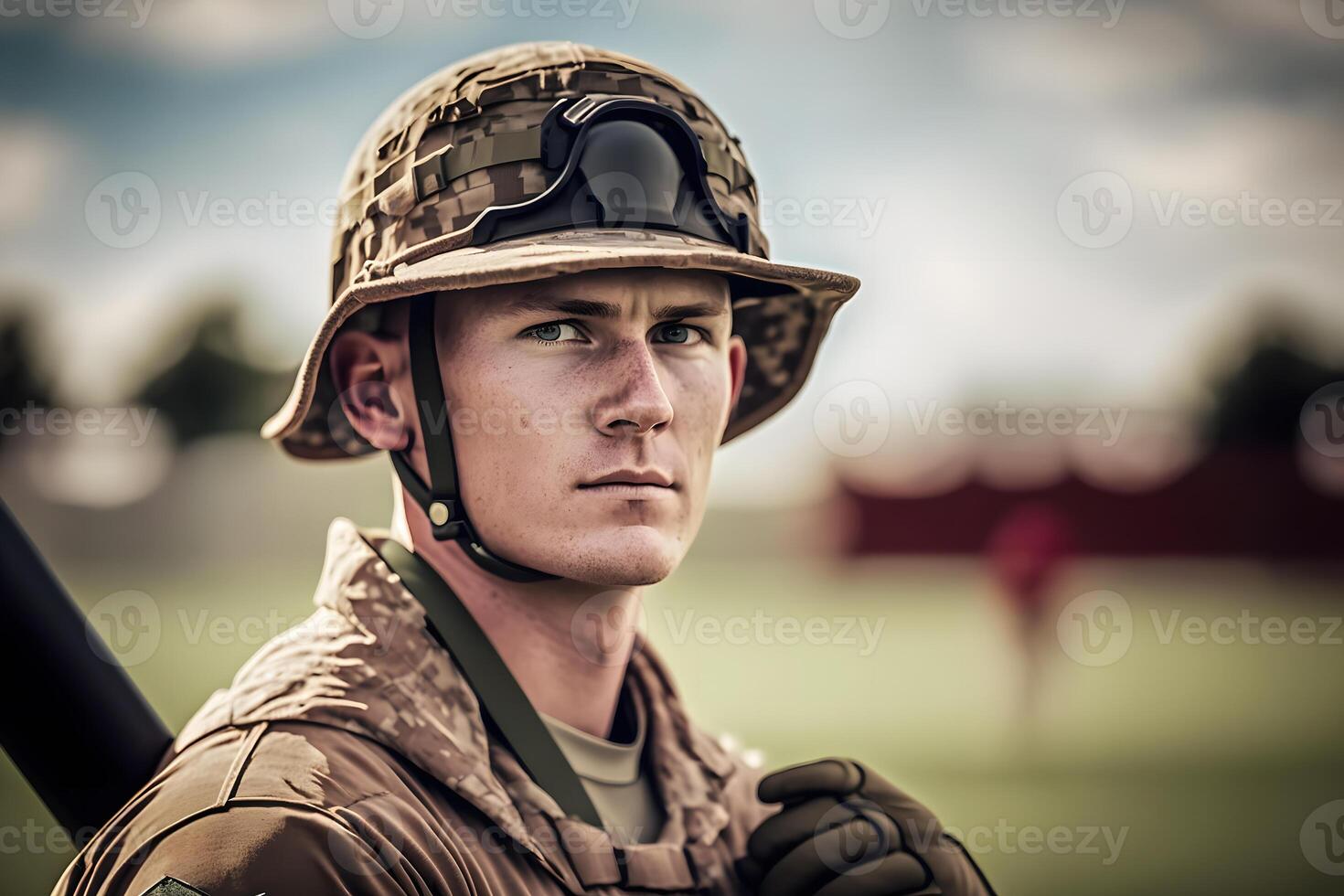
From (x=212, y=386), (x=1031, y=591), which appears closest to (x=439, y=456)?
(x=1031, y=591)

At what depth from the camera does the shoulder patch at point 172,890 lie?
183 centimetres

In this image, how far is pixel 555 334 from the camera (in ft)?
8.23

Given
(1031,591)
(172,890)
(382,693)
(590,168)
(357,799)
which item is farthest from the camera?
(1031,591)

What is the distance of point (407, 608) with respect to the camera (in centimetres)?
250

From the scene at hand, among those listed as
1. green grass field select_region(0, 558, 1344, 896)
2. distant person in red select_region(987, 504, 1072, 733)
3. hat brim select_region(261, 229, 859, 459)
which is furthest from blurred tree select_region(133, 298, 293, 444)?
hat brim select_region(261, 229, 859, 459)

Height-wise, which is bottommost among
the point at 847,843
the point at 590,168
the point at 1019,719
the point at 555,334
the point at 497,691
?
the point at 1019,719

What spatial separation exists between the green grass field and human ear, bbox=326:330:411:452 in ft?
4.78

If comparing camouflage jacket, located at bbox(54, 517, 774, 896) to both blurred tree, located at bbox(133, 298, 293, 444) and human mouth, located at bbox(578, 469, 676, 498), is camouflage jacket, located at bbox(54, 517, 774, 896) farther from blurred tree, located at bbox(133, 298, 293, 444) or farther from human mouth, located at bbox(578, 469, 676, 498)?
blurred tree, located at bbox(133, 298, 293, 444)

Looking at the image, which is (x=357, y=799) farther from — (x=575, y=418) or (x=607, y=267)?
(x=607, y=267)

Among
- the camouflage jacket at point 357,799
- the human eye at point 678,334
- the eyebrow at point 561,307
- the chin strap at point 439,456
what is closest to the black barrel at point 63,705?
the camouflage jacket at point 357,799

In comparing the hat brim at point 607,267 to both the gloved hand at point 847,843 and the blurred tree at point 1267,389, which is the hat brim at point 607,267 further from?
the blurred tree at point 1267,389

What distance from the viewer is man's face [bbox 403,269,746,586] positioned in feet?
8.06

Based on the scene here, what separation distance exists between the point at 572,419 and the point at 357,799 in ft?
2.91

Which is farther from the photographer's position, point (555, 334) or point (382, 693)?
point (555, 334)
